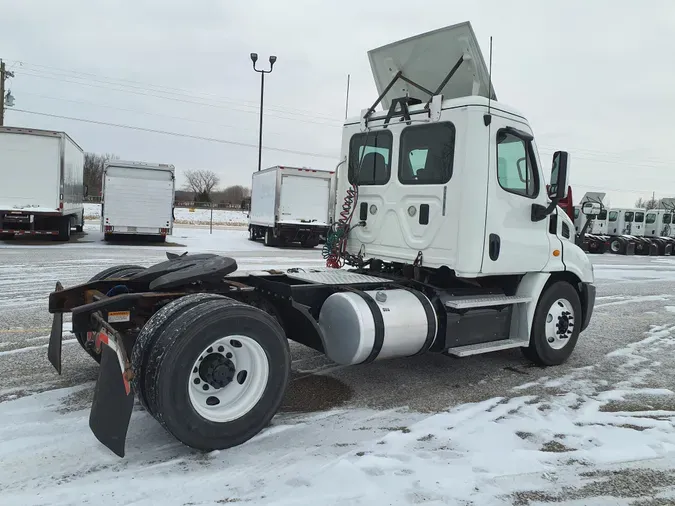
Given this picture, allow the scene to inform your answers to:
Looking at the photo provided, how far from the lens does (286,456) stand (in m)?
3.79

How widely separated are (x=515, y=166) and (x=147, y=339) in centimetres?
392

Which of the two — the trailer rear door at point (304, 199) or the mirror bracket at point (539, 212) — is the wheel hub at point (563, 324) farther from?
the trailer rear door at point (304, 199)

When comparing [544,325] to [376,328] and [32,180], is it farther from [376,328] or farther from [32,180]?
[32,180]

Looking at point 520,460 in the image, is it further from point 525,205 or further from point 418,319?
point 525,205

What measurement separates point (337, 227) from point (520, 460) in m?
3.37

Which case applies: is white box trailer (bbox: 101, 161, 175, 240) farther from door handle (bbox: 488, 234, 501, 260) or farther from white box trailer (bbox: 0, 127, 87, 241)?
door handle (bbox: 488, 234, 501, 260)

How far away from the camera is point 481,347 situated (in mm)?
5496

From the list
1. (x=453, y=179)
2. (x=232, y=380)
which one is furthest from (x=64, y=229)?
(x=232, y=380)

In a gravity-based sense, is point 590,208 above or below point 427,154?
below

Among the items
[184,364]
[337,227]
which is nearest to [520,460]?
[184,364]

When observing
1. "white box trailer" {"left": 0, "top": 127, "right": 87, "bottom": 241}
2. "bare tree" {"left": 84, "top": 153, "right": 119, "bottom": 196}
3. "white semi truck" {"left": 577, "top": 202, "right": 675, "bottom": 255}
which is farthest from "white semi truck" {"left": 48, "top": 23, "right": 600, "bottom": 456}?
"bare tree" {"left": 84, "top": 153, "right": 119, "bottom": 196}

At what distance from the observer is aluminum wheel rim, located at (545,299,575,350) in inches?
245

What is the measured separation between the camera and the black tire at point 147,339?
362cm

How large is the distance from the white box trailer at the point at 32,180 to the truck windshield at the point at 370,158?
601 inches
